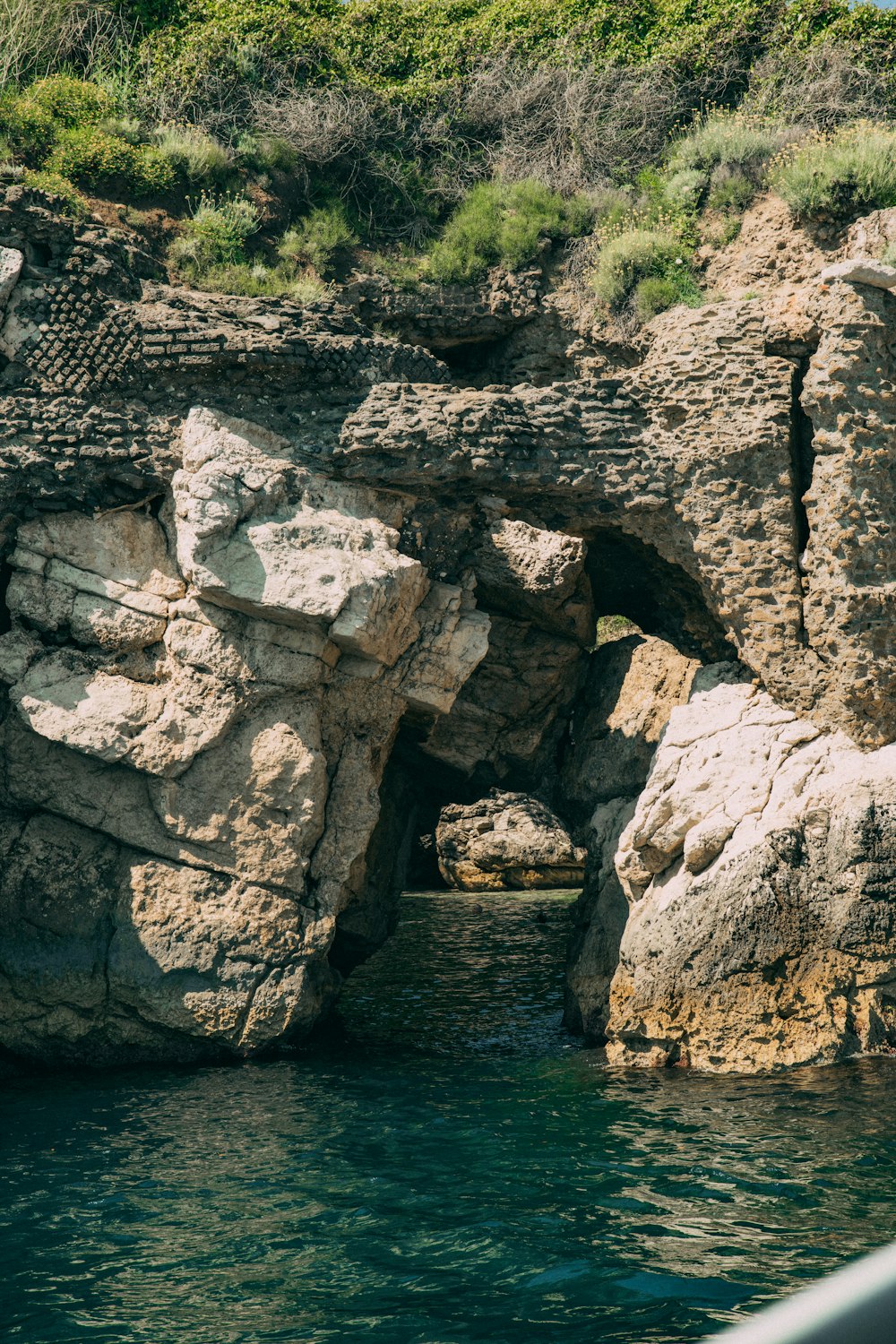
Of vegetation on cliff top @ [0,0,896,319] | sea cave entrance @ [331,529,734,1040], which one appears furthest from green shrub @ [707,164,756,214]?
sea cave entrance @ [331,529,734,1040]

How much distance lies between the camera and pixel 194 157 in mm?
19234

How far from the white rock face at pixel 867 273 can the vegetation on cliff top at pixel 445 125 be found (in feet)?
7.92

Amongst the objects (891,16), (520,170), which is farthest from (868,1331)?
(891,16)

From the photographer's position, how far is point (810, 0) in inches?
873

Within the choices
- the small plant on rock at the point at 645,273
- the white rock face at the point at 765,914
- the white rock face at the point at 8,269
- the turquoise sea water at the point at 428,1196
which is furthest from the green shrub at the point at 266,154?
the turquoise sea water at the point at 428,1196

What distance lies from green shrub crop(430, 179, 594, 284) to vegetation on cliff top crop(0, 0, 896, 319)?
43mm

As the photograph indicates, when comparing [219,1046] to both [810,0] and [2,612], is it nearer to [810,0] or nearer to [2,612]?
[2,612]

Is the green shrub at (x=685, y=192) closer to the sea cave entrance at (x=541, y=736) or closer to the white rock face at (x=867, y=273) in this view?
the white rock face at (x=867, y=273)

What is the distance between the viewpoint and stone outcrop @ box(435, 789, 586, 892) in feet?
103

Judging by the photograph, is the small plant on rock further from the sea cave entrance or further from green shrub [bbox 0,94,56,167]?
green shrub [bbox 0,94,56,167]

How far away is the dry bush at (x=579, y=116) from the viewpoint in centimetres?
2097

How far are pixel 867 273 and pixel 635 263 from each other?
13.3 ft

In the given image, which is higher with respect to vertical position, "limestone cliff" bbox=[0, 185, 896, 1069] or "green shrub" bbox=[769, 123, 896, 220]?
"green shrub" bbox=[769, 123, 896, 220]

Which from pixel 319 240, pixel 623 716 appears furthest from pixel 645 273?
pixel 623 716
